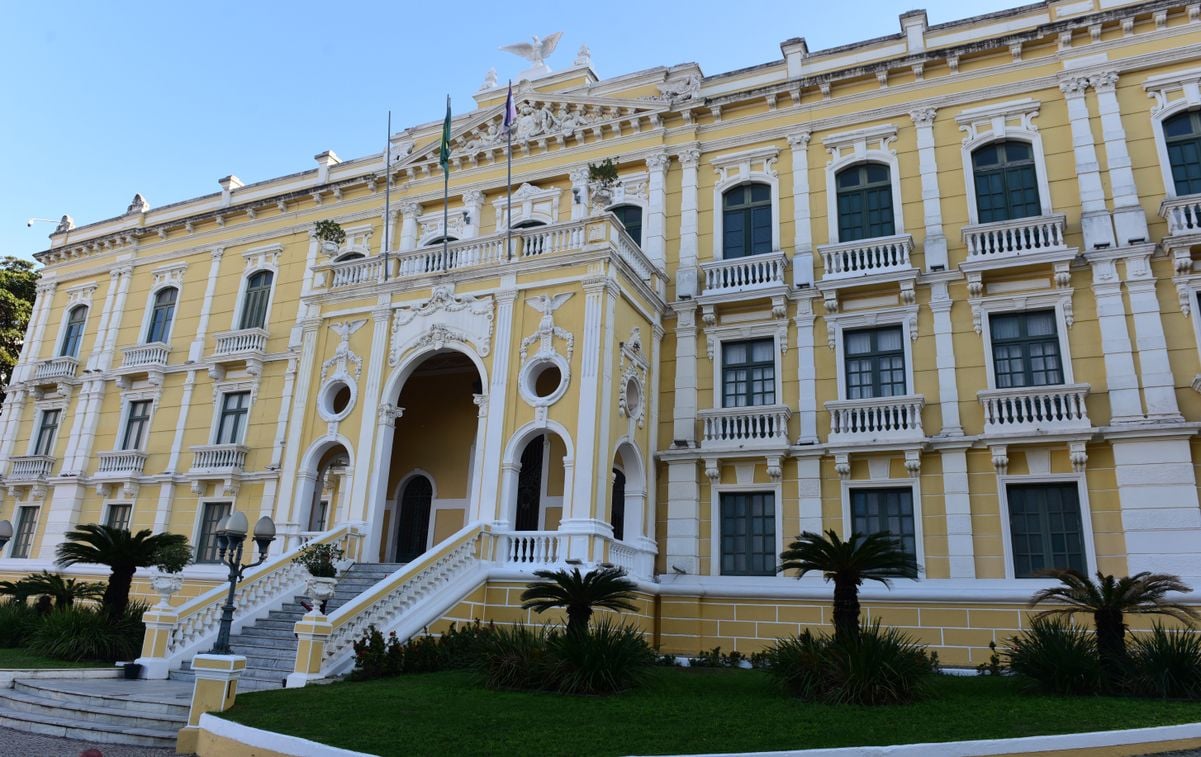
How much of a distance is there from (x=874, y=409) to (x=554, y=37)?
1354 cm

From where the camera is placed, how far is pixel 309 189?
83.7 feet

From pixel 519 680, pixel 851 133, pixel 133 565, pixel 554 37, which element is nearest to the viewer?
pixel 519 680

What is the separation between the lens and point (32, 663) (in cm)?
1432

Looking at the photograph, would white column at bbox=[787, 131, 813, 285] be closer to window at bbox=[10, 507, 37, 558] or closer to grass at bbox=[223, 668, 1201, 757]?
grass at bbox=[223, 668, 1201, 757]

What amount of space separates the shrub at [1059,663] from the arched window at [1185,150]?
9946mm

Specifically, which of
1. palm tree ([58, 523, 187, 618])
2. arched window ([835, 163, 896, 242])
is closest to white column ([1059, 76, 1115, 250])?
arched window ([835, 163, 896, 242])

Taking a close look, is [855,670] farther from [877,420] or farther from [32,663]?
[32,663]

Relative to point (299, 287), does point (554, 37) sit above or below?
above

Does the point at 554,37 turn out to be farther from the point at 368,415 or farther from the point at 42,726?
the point at 42,726

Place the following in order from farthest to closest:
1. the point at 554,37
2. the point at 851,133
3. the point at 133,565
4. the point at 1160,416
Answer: the point at 554,37
the point at 851,133
the point at 133,565
the point at 1160,416

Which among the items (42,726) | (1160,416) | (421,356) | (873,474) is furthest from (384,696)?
(1160,416)

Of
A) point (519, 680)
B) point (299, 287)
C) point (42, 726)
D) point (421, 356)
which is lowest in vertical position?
point (42, 726)

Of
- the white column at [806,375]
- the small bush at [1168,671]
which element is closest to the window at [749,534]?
the white column at [806,375]

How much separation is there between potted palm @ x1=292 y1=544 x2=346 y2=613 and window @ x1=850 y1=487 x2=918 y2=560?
383 inches
